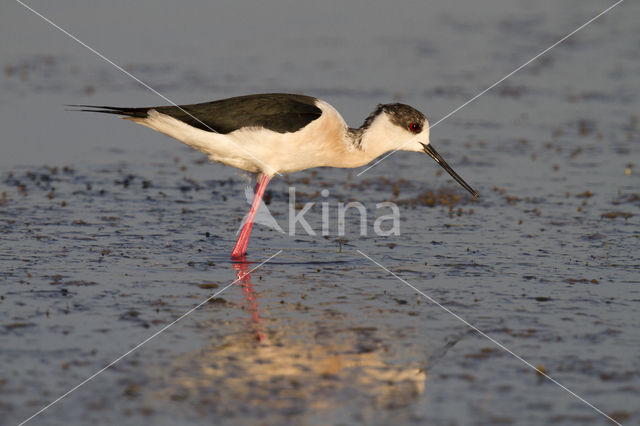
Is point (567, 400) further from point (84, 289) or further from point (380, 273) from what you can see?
point (84, 289)

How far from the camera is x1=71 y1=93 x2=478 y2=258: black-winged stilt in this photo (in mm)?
8305

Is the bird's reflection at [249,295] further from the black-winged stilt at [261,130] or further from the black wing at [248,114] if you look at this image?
the black wing at [248,114]

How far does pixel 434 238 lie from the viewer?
9125 millimetres

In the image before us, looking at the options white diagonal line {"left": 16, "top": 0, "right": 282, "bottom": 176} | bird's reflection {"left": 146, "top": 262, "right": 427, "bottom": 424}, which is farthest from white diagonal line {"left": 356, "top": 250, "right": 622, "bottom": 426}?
white diagonal line {"left": 16, "top": 0, "right": 282, "bottom": 176}

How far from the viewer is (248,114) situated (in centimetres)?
836

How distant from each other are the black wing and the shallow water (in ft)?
3.47

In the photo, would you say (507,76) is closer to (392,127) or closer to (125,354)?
(392,127)

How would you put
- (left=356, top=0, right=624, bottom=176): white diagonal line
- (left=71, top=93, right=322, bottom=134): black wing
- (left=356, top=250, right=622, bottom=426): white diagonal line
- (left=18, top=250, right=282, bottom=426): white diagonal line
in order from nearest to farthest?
1. (left=18, top=250, right=282, bottom=426): white diagonal line
2. (left=356, top=250, right=622, bottom=426): white diagonal line
3. (left=71, top=93, right=322, bottom=134): black wing
4. (left=356, top=0, right=624, bottom=176): white diagonal line

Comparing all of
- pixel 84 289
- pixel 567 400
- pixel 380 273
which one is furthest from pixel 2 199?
pixel 567 400

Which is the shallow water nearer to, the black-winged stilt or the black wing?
the black-winged stilt

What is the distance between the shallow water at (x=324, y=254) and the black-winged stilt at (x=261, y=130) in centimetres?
77

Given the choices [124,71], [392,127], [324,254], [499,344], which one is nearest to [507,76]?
[124,71]

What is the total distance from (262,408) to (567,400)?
70.7 inches

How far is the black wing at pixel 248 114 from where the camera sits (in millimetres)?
8289
